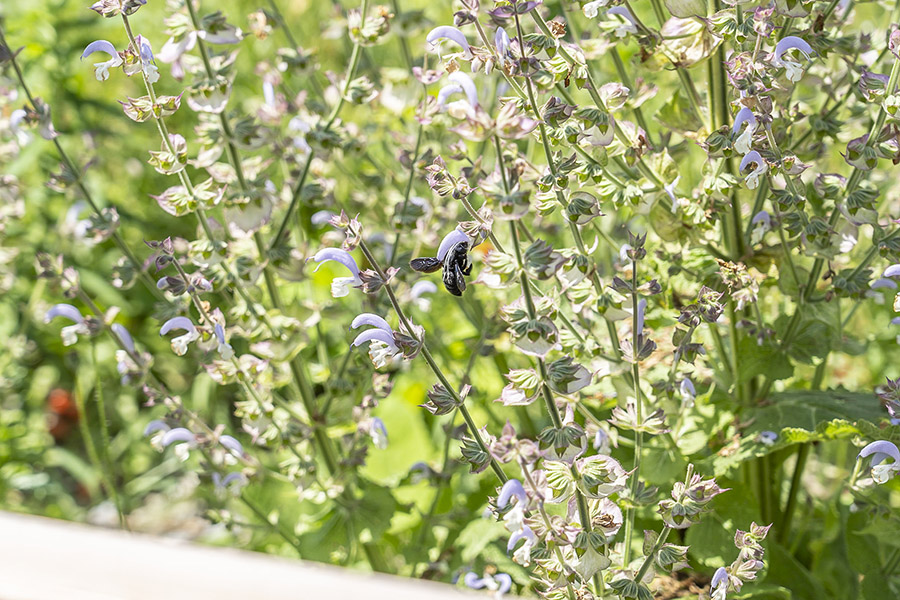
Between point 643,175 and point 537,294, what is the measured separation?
0.29 metres

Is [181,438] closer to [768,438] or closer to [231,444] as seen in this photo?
[231,444]

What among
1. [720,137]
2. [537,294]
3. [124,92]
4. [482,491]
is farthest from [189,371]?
[720,137]

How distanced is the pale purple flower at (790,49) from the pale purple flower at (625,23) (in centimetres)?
21

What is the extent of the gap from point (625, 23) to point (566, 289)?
0.44 metres

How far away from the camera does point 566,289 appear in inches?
42.0

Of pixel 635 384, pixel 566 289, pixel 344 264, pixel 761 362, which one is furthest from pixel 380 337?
pixel 761 362

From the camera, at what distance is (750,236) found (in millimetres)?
1392

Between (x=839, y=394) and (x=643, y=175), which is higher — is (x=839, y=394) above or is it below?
below

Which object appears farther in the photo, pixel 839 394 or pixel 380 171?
pixel 380 171

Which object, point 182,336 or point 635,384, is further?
point 182,336

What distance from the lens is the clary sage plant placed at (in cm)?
106

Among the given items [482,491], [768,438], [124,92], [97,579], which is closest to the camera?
[97,579]

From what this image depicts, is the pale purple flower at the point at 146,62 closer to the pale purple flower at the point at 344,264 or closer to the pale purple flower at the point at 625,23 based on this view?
the pale purple flower at the point at 344,264

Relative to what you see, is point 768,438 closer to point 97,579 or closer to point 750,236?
point 750,236
